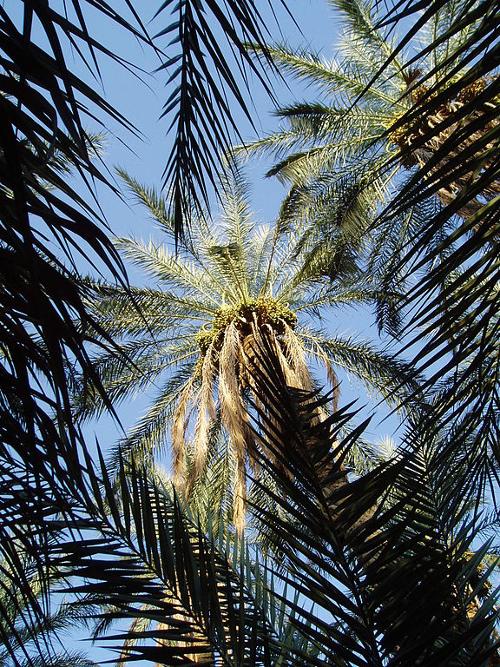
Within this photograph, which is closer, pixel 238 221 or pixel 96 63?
pixel 96 63

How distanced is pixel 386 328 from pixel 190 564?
948cm

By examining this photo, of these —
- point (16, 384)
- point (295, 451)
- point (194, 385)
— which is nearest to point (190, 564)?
point (295, 451)

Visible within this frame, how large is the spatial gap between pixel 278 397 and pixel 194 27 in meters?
0.97

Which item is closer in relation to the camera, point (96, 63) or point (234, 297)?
point (96, 63)

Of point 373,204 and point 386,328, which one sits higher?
point 373,204

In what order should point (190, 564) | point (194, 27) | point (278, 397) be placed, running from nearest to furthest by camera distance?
point (278, 397) → point (194, 27) → point (190, 564)

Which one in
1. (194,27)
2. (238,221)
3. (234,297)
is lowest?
(194,27)

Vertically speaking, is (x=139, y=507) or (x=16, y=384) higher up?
(x=139, y=507)

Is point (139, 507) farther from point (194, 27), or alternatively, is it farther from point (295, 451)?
point (194, 27)

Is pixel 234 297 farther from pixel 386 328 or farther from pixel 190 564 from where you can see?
pixel 190 564

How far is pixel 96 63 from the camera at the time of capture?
Result: 1.52 meters

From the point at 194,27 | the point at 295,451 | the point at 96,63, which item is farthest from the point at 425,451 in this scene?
the point at 96,63

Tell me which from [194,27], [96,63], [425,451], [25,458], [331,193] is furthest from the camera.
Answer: [331,193]

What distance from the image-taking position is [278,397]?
1896 millimetres
